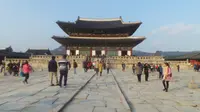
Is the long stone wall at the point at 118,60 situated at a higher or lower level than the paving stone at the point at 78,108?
higher

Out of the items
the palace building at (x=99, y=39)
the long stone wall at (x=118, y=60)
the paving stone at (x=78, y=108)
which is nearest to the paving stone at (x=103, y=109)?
the paving stone at (x=78, y=108)

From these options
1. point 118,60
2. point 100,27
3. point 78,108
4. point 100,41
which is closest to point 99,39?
point 100,41

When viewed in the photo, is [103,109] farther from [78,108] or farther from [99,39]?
[99,39]

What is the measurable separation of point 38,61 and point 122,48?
15.9 metres

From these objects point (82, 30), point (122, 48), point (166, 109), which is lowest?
point (166, 109)

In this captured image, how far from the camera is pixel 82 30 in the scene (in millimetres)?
51125

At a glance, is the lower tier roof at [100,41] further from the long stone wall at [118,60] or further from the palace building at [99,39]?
the long stone wall at [118,60]

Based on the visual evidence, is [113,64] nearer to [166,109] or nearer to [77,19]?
[77,19]

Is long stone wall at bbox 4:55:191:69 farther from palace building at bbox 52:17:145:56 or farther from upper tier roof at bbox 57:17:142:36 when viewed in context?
upper tier roof at bbox 57:17:142:36

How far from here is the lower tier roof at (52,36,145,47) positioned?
46.8m

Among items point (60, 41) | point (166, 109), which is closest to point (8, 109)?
point (166, 109)

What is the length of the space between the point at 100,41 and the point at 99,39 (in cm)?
71

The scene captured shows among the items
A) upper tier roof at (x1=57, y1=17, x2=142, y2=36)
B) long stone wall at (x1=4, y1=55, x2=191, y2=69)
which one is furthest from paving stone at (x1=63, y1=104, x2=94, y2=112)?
upper tier roof at (x1=57, y1=17, x2=142, y2=36)

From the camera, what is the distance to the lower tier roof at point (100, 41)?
46844 mm
